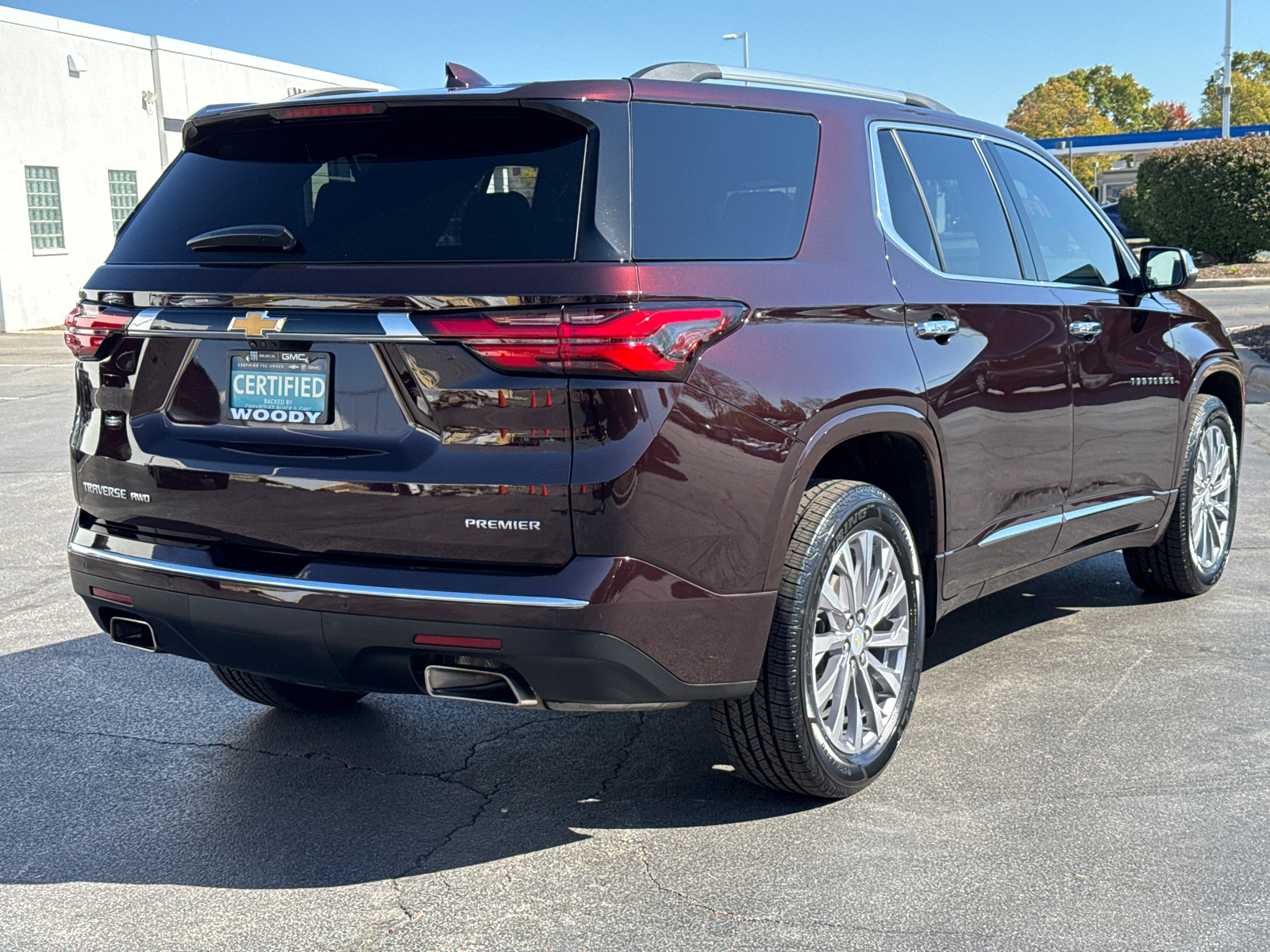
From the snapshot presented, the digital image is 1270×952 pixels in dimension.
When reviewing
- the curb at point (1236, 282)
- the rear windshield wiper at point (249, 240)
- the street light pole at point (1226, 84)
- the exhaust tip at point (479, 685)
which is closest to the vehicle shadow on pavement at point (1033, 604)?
the exhaust tip at point (479, 685)

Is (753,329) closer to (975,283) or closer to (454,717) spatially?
(975,283)

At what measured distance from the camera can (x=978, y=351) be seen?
430 centimetres

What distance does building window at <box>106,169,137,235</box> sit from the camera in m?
26.5

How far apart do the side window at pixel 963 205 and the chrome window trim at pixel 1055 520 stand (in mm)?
842

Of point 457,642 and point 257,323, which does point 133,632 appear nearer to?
point 257,323

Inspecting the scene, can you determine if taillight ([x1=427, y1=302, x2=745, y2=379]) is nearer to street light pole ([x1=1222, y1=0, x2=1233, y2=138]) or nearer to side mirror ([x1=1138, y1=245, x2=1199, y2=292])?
side mirror ([x1=1138, y1=245, x2=1199, y2=292])

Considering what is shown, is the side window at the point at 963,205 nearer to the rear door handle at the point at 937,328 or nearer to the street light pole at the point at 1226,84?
the rear door handle at the point at 937,328

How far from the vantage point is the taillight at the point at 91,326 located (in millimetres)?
3641

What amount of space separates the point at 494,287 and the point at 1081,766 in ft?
7.61

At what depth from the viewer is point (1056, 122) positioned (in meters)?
106

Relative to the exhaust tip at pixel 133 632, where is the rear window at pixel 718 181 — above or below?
above

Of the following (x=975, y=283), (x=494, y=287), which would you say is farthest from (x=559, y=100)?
(x=975, y=283)

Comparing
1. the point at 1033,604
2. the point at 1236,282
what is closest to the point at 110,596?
the point at 1033,604

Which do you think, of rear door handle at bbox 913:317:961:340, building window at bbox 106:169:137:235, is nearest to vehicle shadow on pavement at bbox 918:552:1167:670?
Answer: rear door handle at bbox 913:317:961:340
